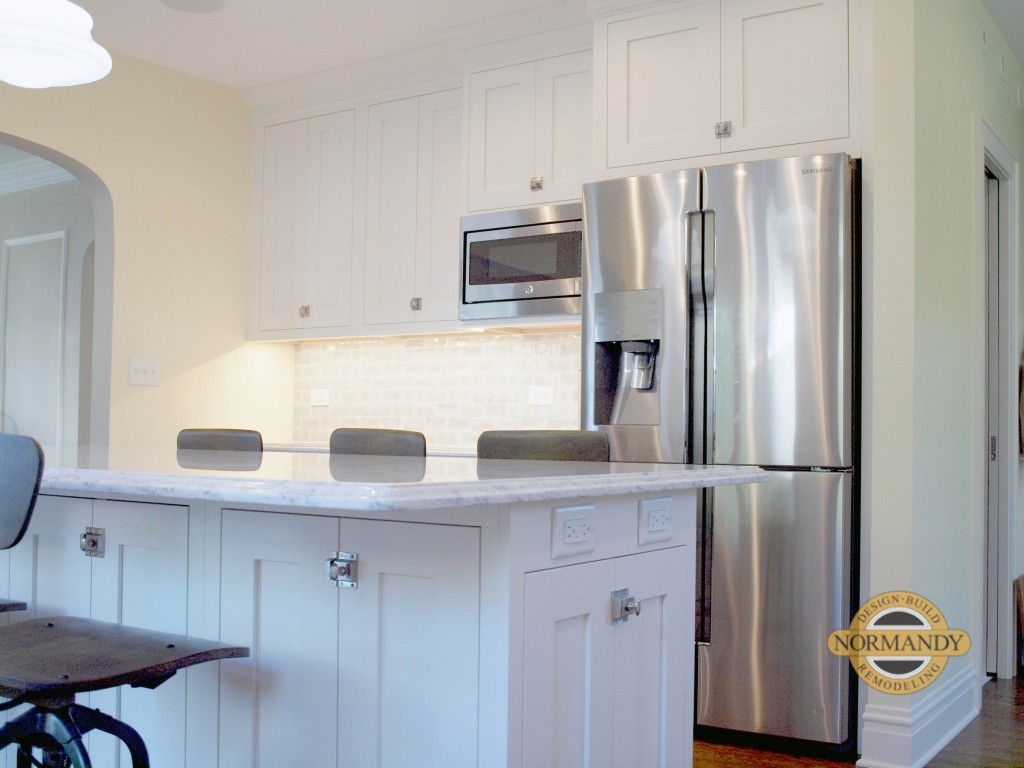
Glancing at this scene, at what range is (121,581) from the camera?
6.15 feet

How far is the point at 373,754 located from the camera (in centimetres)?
154

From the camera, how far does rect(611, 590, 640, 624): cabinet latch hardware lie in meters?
1.68

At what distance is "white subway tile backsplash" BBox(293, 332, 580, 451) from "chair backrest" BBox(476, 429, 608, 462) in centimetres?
169

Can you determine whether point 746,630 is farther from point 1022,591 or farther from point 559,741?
point 1022,591

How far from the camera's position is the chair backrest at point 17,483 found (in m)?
1.30

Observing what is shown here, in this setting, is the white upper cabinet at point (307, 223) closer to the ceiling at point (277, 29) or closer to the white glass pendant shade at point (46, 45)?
the ceiling at point (277, 29)

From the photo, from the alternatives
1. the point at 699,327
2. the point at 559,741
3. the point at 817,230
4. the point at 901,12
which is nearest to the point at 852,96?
the point at 901,12

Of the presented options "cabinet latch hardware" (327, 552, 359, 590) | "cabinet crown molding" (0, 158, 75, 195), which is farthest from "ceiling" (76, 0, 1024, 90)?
"cabinet latch hardware" (327, 552, 359, 590)

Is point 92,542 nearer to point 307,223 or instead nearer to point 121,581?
point 121,581

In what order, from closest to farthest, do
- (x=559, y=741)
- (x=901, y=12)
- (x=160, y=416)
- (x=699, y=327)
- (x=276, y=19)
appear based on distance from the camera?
(x=559, y=741)
(x=901, y=12)
(x=699, y=327)
(x=276, y=19)
(x=160, y=416)

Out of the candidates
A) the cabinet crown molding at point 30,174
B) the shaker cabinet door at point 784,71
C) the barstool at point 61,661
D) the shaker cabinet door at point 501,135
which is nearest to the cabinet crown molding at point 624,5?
the shaker cabinet door at point 784,71

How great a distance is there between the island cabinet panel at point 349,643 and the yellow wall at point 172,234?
110 inches

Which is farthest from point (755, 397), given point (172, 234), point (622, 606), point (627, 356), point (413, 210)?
point (172, 234)

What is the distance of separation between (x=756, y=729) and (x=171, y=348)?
10.4ft
